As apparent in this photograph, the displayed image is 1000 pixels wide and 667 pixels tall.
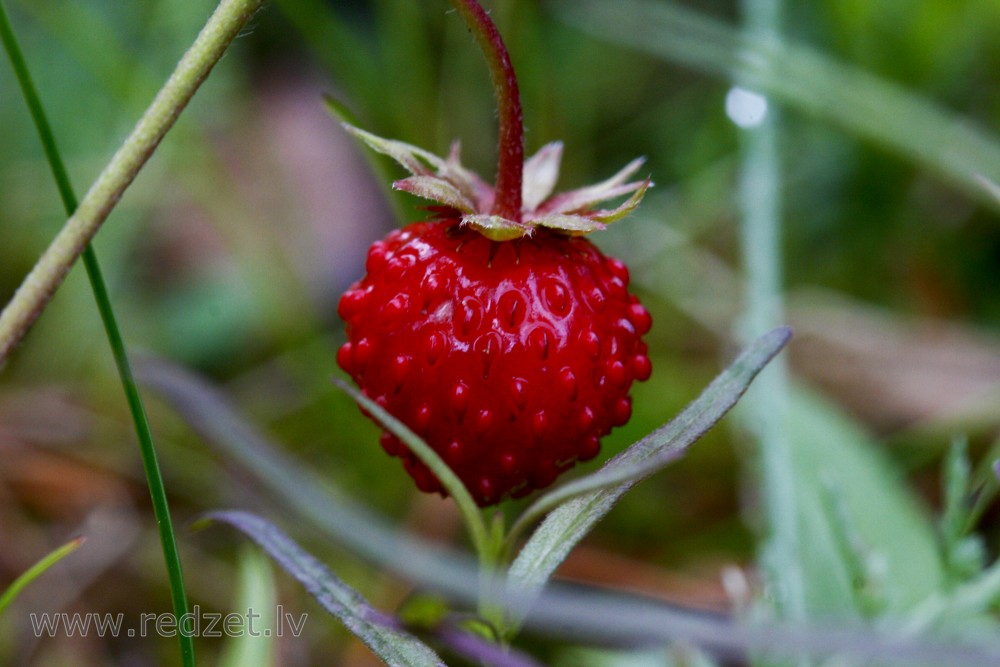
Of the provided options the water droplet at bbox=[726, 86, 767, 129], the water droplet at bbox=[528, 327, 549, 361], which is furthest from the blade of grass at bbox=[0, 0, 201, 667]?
the water droplet at bbox=[726, 86, 767, 129]

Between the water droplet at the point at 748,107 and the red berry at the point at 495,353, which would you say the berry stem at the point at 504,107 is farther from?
the water droplet at the point at 748,107

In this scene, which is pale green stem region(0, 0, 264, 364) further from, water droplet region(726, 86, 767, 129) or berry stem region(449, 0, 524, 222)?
water droplet region(726, 86, 767, 129)

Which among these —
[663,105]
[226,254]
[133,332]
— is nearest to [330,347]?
[133,332]

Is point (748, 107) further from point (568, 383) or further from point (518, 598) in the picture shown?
point (518, 598)

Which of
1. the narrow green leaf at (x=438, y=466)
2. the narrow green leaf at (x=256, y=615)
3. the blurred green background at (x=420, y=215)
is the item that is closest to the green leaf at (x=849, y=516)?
the blurred green background at (x=420, y=215)

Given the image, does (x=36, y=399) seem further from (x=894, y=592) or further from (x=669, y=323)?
(x=894, y=592)

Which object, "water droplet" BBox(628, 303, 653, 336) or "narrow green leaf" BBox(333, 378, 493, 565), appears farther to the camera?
"water droplet" BBox(628, 303, 653, 336)
